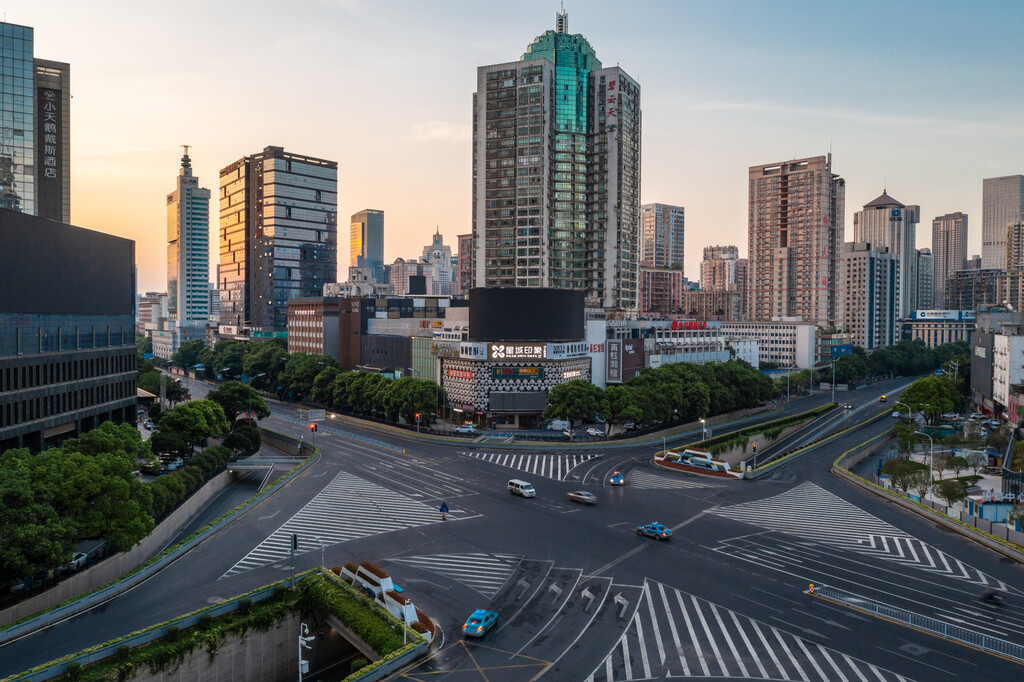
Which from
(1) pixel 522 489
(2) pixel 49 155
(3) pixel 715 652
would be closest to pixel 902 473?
(1) pixel 522 489

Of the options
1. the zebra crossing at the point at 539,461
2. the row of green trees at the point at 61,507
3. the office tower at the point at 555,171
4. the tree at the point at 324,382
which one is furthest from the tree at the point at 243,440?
the office tower at the point at 555,171

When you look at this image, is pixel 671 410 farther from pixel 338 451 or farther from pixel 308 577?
pixel 308 577

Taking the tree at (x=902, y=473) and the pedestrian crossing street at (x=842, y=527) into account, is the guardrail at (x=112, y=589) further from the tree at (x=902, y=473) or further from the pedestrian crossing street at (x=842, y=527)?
the tree at (x=902, y=473)

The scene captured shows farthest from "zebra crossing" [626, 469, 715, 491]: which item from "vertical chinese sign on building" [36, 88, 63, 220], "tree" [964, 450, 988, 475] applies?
"vertical chinese sign on building" [36, 88, 63, 220]

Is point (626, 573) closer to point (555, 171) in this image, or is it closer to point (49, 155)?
point (49, 155)

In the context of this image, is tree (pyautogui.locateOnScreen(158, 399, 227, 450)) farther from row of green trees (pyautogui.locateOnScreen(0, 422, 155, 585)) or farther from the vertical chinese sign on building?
the vertical chinese sign on building
